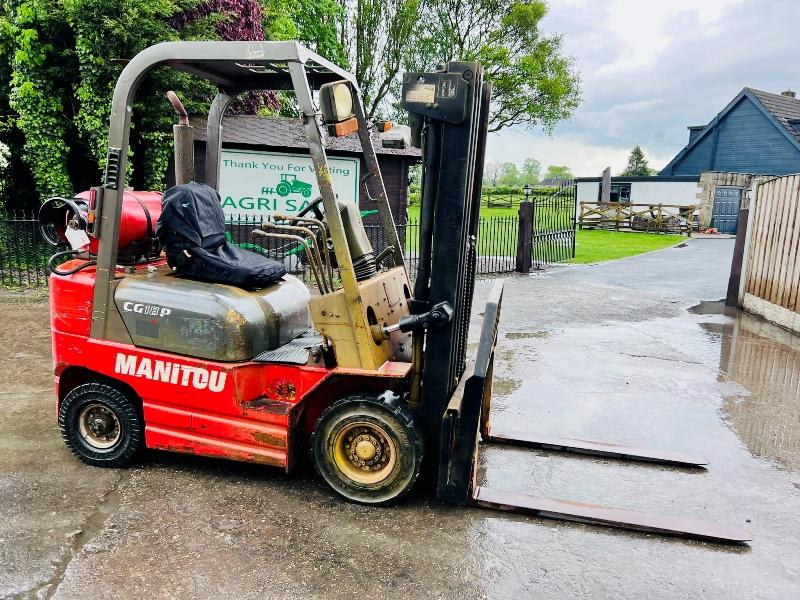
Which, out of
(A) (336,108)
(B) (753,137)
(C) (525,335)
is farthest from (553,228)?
(B) (753,137)

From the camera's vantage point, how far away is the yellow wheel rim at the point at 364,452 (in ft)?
13.1

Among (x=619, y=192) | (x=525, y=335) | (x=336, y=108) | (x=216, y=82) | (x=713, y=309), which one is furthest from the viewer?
(x=619, y=192)

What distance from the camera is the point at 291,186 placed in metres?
15.1

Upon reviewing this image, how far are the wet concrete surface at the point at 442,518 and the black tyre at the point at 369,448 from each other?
0.48 feet

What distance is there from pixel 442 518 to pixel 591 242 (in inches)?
934

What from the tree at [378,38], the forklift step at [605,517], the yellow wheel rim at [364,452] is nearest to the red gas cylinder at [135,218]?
the yellow wheel rim at [364,452]

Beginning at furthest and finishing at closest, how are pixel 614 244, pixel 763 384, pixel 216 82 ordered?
1. pixel 614 244
2. pixel 763 384
3. pixel 216 82

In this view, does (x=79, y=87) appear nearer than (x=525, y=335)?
No

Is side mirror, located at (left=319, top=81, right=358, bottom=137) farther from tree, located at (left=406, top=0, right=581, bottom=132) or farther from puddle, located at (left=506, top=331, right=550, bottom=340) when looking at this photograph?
tree, located at (left=406, top=0, right=581, bottom=132)

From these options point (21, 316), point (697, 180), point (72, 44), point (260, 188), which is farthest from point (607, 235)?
point (21, 316)

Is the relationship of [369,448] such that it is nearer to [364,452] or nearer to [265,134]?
[364,452]

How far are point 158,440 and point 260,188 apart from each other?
447 inches

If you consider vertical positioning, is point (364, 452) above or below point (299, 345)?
below

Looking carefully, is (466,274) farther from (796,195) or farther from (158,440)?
(796,195)
